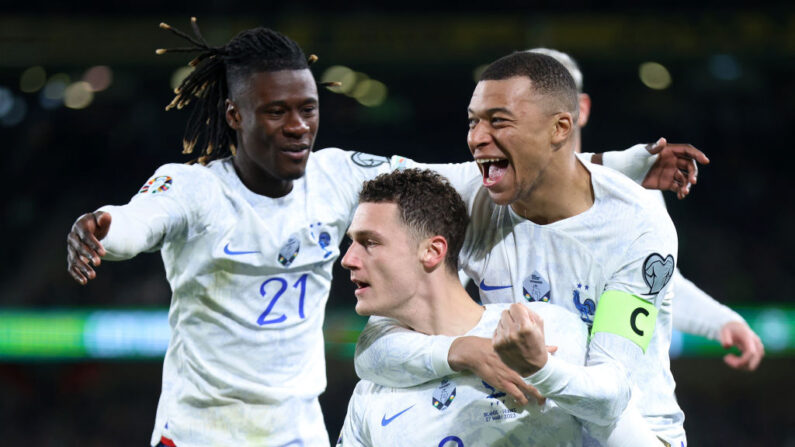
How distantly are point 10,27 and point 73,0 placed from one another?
3.38ft

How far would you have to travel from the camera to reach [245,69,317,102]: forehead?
142 inches

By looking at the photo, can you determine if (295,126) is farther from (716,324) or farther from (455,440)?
(716,324)

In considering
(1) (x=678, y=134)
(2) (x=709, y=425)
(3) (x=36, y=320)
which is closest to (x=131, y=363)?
(3) (x=36, y=320)

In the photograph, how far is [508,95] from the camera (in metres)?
2.84

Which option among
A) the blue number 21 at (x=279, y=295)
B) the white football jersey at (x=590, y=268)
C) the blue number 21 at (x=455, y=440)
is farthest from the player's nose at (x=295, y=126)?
Result: the blue number 21 at (x=455, y=440)

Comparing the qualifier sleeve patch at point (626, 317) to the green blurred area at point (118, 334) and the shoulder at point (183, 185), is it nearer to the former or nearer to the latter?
the shoulder at point (183, 185)

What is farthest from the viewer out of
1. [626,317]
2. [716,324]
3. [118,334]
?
[118,334]

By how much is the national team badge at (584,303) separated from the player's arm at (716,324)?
132 cm

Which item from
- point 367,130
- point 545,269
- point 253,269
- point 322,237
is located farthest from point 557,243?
point 367,130

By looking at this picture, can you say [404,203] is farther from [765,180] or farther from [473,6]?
[765,180]

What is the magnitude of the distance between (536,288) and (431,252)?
36 centimetres

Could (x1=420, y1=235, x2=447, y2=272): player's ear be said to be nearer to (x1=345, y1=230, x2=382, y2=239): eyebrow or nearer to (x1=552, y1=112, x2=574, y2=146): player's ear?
(x1=345, y1=230, x2=382, y2=239): eyebrow

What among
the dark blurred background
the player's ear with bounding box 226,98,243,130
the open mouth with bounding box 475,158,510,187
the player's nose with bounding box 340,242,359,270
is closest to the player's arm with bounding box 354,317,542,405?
the player's nose with bounding box 340,242,359,270

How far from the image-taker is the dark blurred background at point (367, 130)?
12.1m
